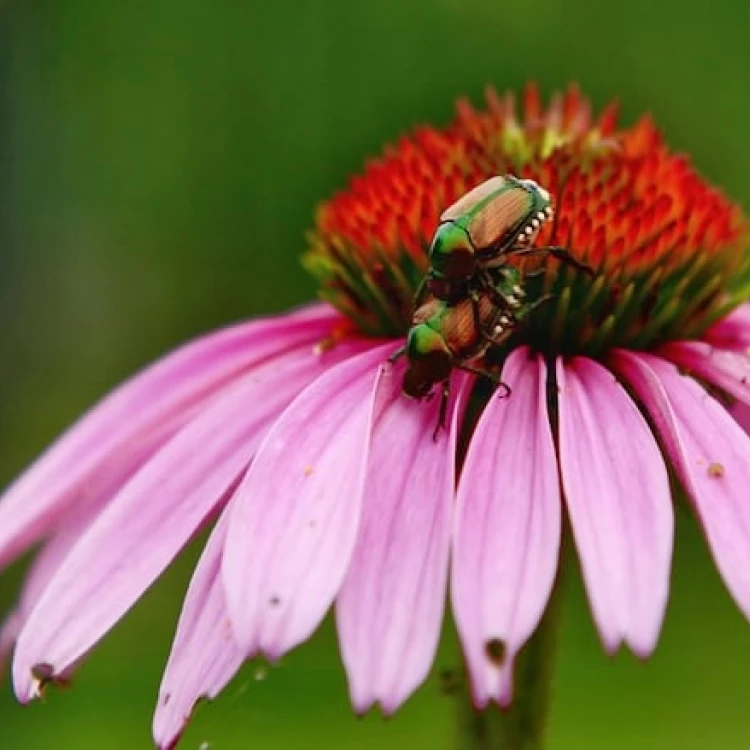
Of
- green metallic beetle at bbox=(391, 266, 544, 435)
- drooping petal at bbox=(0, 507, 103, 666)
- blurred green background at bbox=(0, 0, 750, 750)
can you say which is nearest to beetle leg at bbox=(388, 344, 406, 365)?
green metallic beetle at bbox=(391, 266, 544, 435)

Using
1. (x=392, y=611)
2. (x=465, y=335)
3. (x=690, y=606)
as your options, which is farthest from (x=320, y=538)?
(x=690, y=606)

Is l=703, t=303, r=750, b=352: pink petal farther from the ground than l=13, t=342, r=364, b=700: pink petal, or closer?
closer

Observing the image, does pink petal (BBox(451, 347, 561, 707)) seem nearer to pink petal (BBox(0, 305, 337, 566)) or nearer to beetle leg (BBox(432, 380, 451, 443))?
beetle leg (BBox(432, 380, 451, 443))

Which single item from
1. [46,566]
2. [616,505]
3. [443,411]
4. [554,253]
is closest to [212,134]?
[46,566]

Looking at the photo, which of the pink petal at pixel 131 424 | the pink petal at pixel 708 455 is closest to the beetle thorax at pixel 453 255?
the pink petal at pixel 708 455

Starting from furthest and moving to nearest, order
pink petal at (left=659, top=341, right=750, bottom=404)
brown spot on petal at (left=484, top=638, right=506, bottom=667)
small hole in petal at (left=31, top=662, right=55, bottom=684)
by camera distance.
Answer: pink petal at (left=659, top=341, right=750, bottom=404) < small hole in petal at (left=31, top=662, right=55, bottom=684) < brown spot on petal at (left=484, top=638, right=506, bottom=667)

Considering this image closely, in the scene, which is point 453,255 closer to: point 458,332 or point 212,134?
point 458,332

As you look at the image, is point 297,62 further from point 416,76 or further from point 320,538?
point 320,538
